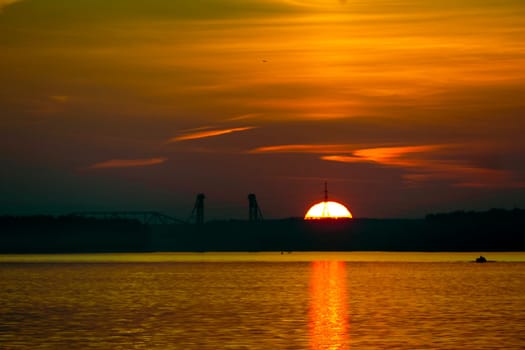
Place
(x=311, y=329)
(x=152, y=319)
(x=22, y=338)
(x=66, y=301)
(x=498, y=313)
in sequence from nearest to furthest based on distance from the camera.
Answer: (x=22, y=338)
(x=311, y=329)
(x=152, y=319)
(x=498, y=313)
(x=66, y=301)

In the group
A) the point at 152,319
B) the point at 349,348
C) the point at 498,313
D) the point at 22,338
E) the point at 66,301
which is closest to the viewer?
the point at 349,348

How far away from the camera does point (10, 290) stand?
370 ft

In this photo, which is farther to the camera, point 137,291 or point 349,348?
point 137,291

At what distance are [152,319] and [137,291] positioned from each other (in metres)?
41.7

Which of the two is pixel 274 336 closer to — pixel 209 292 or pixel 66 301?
pixel 66 301

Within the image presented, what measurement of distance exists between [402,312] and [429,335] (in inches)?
689

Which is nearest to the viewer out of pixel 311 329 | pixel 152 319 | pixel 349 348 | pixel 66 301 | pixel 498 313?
pixel 349 348

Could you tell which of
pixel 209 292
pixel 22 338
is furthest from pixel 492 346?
pixel 209 292

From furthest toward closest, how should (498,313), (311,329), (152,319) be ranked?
(498,313) < (152,319) < (311,329)

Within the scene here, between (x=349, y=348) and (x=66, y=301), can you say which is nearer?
(x=349, y=348)

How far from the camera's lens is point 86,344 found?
53562 mm

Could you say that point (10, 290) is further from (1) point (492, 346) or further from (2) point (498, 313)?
(1) point (492, 346)

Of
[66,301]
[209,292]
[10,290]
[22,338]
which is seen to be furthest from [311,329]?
[10,290]

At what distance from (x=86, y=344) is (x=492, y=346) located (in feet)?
60.8
